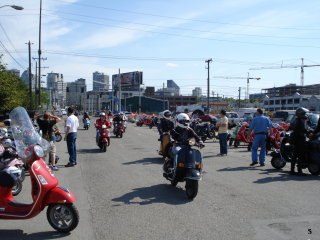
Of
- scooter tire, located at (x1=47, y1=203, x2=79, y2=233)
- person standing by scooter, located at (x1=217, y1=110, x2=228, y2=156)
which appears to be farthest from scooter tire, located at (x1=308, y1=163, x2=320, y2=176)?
scooter tire, located at (x1=47, y1=203, x2=79, y2=233)

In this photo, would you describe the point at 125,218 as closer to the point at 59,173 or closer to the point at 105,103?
the point at 59,173

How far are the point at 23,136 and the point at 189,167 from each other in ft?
10.8

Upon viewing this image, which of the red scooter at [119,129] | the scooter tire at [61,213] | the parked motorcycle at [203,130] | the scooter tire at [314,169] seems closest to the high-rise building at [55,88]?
the red scooter at [119,129]

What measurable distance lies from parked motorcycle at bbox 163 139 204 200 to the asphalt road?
27 cm

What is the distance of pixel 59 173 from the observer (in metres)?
10.3

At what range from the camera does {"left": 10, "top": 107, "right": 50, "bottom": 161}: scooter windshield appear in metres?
5.56

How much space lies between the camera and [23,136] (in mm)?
5828

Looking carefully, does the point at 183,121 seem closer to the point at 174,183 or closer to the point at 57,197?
the point at 174,183

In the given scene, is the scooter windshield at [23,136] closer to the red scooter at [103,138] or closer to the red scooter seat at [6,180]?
the red scooter seat at [6,180]

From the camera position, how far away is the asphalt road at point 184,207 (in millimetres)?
5340

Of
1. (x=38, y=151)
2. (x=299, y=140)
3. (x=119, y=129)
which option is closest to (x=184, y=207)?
(x=38, y=151)

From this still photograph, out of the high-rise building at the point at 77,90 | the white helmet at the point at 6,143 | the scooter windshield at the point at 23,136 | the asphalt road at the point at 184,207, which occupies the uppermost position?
the high-rise building at the point at 77,90

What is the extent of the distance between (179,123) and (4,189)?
3.98m

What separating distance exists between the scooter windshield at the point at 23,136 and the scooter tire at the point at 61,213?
855 mm
